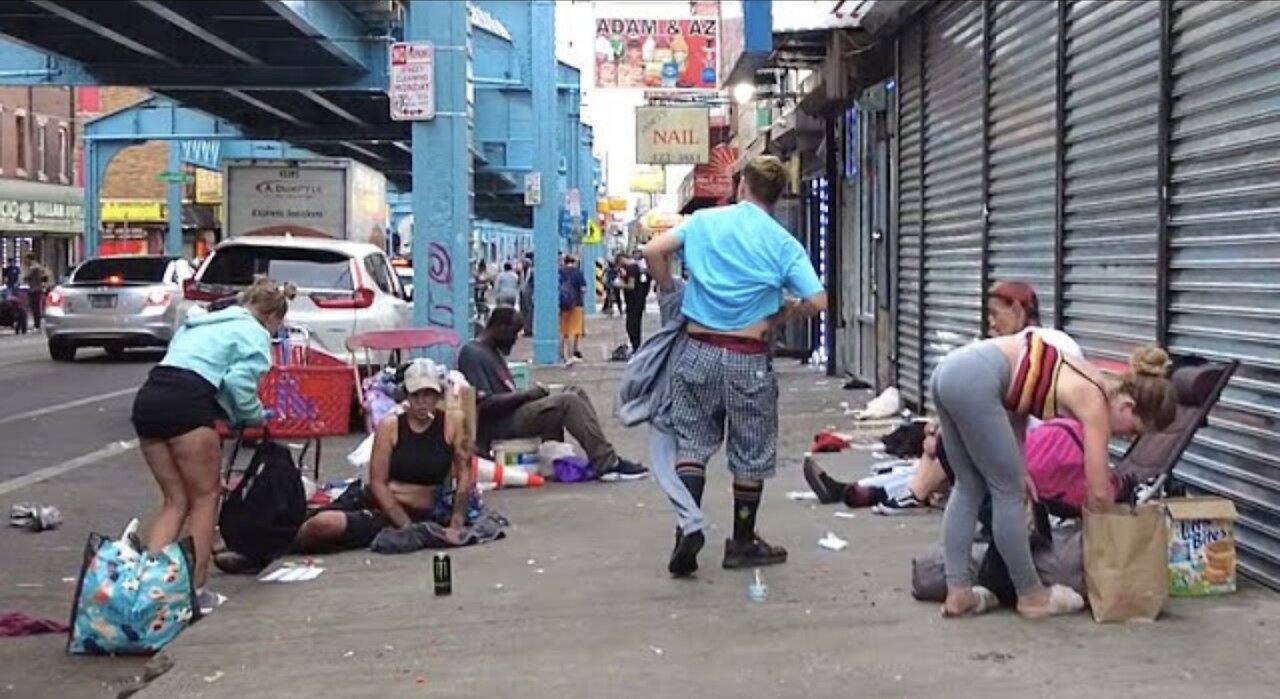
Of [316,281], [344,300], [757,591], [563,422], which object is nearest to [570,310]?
[316,281]

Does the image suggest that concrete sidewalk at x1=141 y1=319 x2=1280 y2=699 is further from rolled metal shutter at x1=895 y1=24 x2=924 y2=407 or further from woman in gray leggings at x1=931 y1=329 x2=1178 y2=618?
rolled metal shutter at x1=895 y1=24 x2=924 y2=407

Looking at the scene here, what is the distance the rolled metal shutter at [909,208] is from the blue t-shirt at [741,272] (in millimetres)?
6410

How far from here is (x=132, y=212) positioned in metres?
58.1

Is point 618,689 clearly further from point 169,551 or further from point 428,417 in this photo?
point 428,417

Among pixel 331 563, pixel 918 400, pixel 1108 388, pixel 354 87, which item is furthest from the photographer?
pixel 354 87

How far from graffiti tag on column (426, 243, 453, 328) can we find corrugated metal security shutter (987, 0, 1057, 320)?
443 cm

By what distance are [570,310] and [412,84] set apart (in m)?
12.5

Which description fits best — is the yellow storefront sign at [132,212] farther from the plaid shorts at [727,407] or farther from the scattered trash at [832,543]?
the plaid shorts at [727,407]

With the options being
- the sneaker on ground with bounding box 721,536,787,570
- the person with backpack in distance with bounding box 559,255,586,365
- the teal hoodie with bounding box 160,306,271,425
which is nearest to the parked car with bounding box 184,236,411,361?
the teal hoodie with bounding box 160,306,271,425

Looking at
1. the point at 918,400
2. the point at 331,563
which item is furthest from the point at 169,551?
the point at 918,400

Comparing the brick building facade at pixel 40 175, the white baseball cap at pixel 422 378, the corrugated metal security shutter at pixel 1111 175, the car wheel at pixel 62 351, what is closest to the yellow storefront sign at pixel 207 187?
the brick building facade at pixel 40 175

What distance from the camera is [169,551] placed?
6.39 meters

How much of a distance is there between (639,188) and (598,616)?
174ft

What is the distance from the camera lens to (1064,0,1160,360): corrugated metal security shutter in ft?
25.1
